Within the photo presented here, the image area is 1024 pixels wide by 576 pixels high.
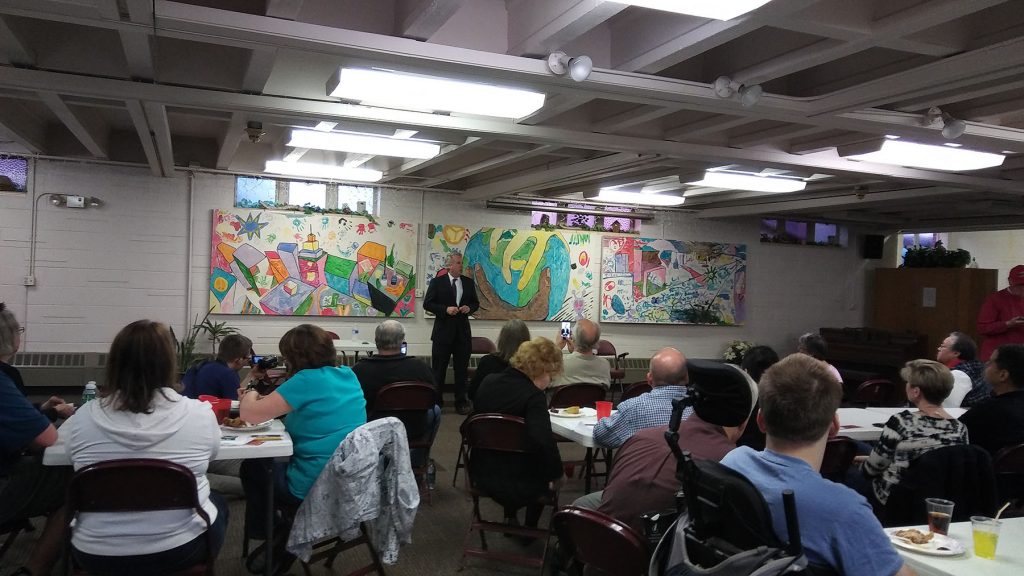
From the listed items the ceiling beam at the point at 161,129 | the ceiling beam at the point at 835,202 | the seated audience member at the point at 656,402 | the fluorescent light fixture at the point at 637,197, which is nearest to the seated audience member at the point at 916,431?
the seated audience member at the point at 656,402

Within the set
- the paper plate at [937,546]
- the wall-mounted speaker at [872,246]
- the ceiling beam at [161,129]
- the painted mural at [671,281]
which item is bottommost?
the paper plate at [937,546]

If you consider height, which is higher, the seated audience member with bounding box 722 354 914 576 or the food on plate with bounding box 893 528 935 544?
the seated audience member with bounding box 722 354 914 576

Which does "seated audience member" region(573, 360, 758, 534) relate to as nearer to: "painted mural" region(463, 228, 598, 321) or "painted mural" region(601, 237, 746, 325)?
"painted mural" region(463, 228, 598, 321)

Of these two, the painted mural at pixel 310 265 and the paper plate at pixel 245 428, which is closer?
the paper plate at pixel 245 428

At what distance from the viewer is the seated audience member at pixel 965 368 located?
4.98m

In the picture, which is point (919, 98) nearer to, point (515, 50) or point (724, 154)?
point (724, 154)

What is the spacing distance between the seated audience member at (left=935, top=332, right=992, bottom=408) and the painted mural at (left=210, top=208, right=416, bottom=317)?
5.65 metres

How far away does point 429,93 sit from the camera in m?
3.89

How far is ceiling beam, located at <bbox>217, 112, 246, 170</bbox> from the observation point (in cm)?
518

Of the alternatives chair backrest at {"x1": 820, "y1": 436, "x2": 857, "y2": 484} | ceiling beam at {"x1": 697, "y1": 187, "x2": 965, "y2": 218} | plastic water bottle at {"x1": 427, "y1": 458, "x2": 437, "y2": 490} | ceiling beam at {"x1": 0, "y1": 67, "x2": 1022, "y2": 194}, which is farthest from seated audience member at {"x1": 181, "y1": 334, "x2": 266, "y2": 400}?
ceiling beam at {"x1": 697, "y1": 187, "x2": 965, "y2": 218}

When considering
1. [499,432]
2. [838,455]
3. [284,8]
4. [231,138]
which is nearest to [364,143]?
[231,138]

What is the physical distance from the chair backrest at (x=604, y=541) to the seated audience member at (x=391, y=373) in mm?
2122

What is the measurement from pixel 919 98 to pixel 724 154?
173 cm

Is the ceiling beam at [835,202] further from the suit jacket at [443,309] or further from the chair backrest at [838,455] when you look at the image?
the chair backrest at [838,455]
